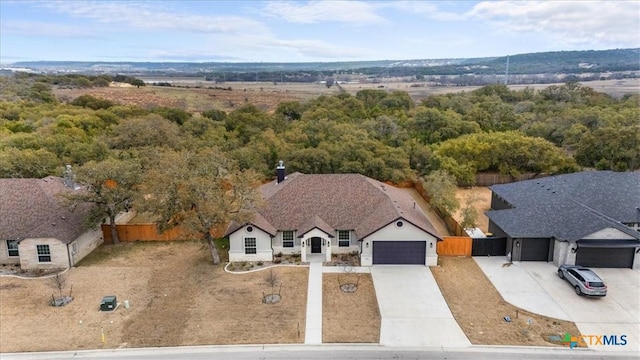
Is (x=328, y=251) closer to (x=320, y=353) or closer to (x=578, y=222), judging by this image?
(x=320, y=353)

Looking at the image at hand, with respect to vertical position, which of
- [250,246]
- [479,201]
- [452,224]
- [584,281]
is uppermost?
[584,281]

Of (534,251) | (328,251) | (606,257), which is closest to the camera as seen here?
(606,257)

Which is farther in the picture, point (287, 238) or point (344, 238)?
point (344, 238)

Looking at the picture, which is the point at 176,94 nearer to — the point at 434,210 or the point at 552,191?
the point at 434,210

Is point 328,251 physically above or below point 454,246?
above

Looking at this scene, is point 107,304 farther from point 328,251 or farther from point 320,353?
point 328,251

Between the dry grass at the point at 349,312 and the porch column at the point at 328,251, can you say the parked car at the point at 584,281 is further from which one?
the porch column at the point at 328,251

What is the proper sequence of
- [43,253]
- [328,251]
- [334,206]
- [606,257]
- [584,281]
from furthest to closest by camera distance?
1. [334,206]
2. [328,251]
3. [43,253]
4. [606,257]
5. [584,281]

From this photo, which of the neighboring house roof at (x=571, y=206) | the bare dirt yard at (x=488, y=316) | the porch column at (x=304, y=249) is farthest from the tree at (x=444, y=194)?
the porch column at (x=304, y=249)

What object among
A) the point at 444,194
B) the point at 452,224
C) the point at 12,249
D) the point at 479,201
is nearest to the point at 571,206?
the point at 452,224
